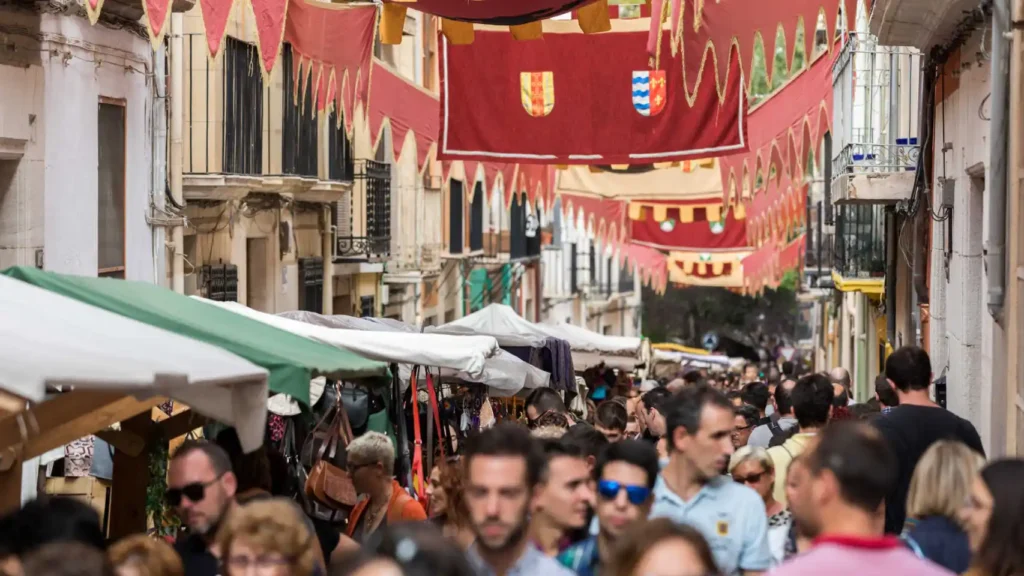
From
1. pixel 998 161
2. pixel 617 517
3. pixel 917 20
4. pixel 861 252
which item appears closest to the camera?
pixel 617 517

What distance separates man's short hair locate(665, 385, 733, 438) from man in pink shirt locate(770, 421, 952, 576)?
3.63ft

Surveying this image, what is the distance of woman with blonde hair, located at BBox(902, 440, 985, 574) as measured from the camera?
5727 millimetres

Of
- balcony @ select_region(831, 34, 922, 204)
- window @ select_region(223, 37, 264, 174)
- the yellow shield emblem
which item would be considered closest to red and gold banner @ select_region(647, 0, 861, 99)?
the yellow shield emblem

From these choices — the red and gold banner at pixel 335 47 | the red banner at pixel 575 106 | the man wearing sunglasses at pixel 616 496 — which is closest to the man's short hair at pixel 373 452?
the man wearing sunglasses at pixel 616 496

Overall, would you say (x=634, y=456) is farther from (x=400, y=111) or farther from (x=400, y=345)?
(x=400, y=111)

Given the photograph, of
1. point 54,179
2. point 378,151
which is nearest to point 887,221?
point 54,179

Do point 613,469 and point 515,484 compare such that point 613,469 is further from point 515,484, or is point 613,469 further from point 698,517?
point 515,484

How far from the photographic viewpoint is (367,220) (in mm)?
28797

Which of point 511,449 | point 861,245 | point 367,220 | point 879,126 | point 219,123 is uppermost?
point 219,123

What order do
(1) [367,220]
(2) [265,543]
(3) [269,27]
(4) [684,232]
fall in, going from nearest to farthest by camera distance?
(2) [265,543]
(3) [269,27]
(1) [367,220]
(4) [684,232]

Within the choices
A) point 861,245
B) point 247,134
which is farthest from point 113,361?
point 861,245

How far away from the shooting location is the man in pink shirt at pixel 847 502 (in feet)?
13.6

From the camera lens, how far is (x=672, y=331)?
64.3 meters

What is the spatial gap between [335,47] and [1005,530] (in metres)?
10.2
